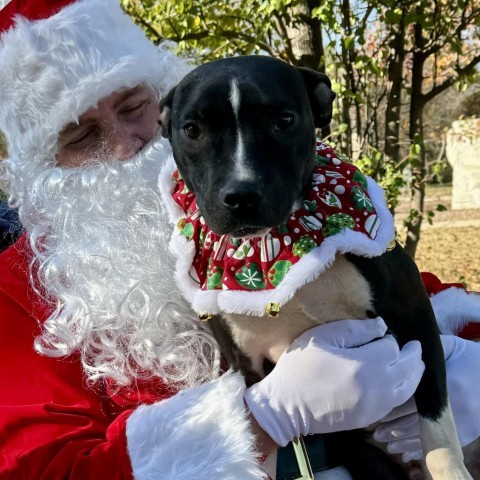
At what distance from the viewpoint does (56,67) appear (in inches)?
106

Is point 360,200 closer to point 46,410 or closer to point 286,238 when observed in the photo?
point 286,238

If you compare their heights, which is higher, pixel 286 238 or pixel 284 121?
pixel 284 121

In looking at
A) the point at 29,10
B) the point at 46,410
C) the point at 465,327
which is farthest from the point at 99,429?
the point at 29,10

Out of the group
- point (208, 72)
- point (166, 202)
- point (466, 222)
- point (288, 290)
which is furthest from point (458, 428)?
point (466, 222)

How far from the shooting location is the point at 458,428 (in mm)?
2297

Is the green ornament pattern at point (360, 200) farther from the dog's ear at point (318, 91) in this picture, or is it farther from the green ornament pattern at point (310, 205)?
the dog's ear at point (318, 91)

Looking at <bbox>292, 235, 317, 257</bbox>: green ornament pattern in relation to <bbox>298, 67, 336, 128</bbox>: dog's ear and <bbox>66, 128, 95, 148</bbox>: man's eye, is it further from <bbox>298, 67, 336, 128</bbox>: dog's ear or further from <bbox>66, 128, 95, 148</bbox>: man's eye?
<bbox>66, 128, 95, 148</bbox>: man's eye

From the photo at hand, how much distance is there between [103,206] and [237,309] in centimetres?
88

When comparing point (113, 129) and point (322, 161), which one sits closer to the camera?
point (322, 161)

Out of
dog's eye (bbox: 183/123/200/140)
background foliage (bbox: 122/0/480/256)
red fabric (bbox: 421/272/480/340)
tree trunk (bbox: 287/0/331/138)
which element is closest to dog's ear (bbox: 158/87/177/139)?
dog's eye (bbox: 183/123/200/140)

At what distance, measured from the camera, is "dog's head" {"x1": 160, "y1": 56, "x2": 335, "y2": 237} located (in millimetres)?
1865

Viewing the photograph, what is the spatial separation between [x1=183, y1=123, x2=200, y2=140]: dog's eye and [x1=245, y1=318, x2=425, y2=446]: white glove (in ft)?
2.38

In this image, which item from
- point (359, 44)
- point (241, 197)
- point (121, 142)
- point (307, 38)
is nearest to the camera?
point (241, 197)

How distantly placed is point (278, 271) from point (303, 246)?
0.36ft
